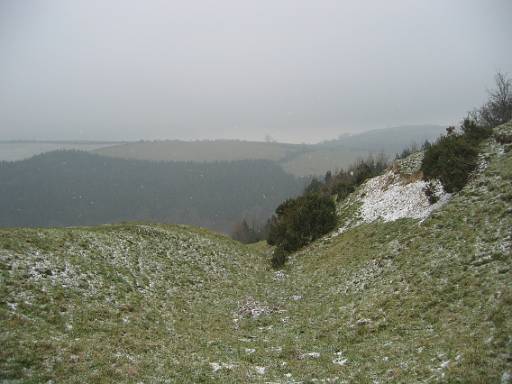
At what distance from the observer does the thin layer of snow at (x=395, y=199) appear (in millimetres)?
30078

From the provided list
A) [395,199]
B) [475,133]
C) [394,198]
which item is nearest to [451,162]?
[475,133]

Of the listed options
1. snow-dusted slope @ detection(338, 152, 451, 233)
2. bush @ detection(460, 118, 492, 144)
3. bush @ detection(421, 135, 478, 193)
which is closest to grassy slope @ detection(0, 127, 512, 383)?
bush @ detection(421, 135, 478, 193)

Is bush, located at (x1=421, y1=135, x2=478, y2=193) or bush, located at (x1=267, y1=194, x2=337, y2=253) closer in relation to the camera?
bush, located at (x1=421, y1=135, x2=478, y2=193)

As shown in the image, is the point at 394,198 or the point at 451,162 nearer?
the point at 451,162

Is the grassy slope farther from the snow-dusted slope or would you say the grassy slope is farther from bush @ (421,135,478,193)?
the snow-dusted slope

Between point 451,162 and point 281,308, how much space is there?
1882 centimetres

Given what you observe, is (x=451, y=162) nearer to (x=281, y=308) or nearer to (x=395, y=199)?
(x=395, y=199)

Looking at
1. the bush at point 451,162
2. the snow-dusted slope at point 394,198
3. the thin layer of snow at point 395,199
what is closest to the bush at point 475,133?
the bush at point 451,162

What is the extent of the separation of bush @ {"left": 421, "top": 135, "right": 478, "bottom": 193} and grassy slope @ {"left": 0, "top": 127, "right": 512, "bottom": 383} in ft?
4.67

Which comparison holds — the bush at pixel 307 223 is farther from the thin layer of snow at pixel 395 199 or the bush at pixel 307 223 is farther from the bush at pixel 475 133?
the bush at pixel 475 133

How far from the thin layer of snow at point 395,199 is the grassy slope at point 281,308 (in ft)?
6.45

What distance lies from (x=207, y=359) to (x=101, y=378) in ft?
14.7

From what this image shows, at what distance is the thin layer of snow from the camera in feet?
98.7

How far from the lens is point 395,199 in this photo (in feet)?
119
